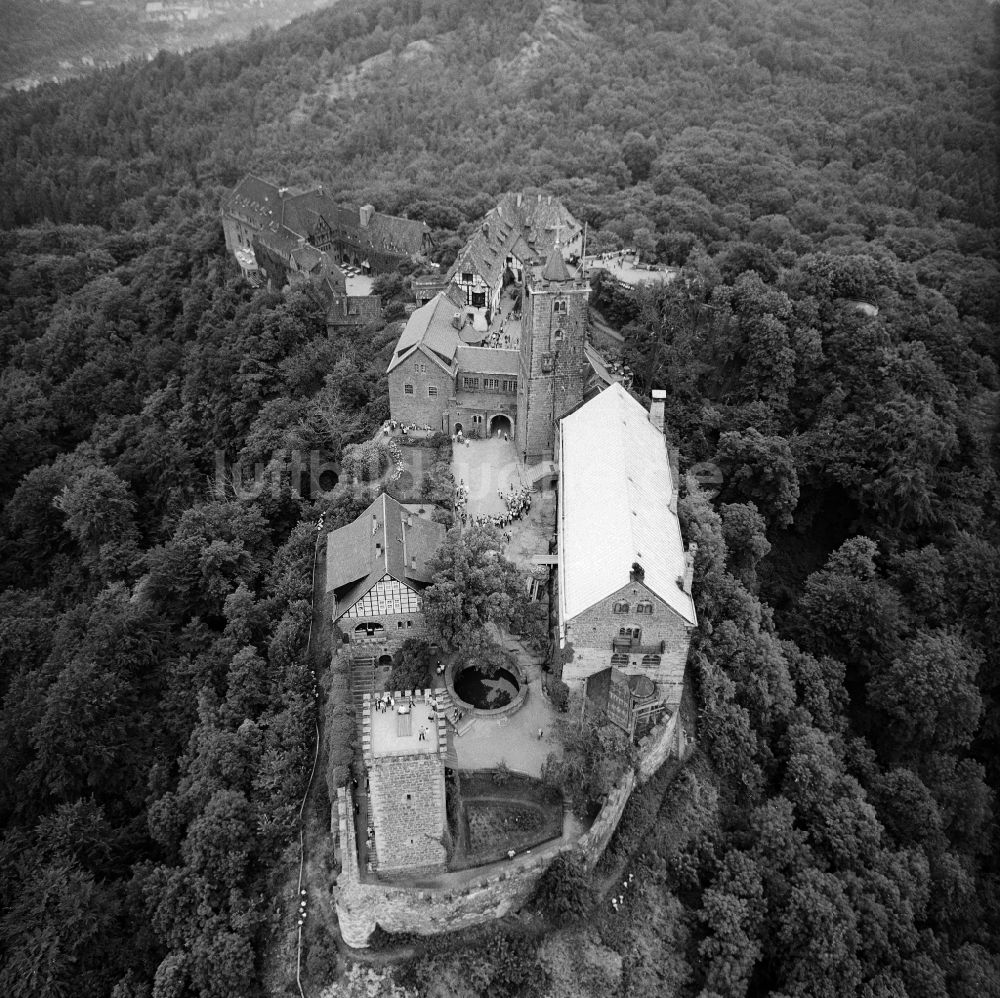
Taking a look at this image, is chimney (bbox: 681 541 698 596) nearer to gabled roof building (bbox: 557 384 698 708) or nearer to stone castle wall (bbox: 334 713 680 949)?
gabled roof building (bbox: 557 384 698 708)

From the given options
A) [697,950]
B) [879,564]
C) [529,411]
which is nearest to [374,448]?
[529,411]

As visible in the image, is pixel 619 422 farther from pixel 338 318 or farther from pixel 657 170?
pixel 657 170

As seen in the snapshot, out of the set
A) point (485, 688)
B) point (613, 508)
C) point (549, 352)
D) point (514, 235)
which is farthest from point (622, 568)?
point (514, 235)

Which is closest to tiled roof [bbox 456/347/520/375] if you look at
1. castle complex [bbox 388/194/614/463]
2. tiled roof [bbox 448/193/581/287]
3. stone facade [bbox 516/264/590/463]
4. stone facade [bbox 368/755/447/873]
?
castle complex [bbox 388/194/614/463]

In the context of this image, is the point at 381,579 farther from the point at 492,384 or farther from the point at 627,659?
the point at 492,384

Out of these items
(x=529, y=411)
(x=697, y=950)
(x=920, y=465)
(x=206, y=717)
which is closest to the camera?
(x=697, y=950)

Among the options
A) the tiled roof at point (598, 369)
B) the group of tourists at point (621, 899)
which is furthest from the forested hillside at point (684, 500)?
the tiled roof at point (598, 369)
